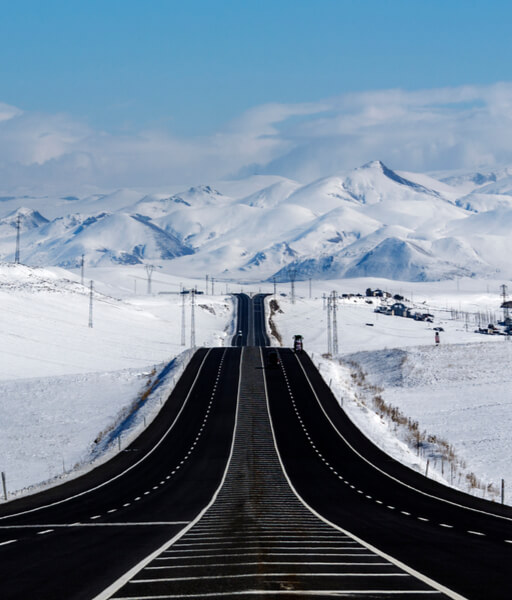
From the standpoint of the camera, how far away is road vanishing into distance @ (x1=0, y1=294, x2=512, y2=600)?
16.0 metres

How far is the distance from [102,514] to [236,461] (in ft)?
75.1

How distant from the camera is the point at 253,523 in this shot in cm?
2959

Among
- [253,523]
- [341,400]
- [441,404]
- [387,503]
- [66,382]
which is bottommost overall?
[387,503]

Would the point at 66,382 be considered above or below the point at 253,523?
above

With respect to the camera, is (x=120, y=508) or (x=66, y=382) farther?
(x=66, y=382)

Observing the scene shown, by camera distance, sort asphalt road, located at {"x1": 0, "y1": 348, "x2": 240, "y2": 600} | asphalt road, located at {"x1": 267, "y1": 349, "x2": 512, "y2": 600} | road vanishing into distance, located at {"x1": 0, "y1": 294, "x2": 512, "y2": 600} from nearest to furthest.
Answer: road vanishing into distance, located at {"x1": 0, "y1": 294, "x2": 512, "y2": 600} < asphalt road, located at {"x1": 0, "y1": 348, "x2": 240, "y2": 600} < asphalt road, located at {"x1": 267, "y1": 349, "x2": 512, "y2": 600}

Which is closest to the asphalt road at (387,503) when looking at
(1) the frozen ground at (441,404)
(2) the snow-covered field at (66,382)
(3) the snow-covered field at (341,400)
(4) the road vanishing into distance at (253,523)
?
(4) the road vanishing into distance at (253,523)

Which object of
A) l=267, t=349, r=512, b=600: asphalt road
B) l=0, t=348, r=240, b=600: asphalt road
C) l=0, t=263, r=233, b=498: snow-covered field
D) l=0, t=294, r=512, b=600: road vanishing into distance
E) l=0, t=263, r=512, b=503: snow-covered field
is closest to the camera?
l=0, t=294, r=512, b=600: road vanishing into distance

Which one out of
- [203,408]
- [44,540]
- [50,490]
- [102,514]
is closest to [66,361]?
[203,408]

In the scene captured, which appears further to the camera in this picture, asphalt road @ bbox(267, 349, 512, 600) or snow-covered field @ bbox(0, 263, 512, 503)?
snow-covered field @ bbox(0, 263, 512, 503)

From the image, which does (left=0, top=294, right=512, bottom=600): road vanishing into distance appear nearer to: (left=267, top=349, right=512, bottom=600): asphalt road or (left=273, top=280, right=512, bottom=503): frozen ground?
(left=267, top=349, right=512, bottom=600): asphalt road

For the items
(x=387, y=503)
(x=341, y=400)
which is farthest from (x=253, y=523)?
(x=341, y=400)

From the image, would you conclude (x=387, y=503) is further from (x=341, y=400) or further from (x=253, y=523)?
(x=341, y=400)

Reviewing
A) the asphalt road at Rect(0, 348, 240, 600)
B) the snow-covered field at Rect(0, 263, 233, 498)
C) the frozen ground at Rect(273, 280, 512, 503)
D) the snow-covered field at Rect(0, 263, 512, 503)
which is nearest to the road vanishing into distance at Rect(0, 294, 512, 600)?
the asphalt road at Rect(0, 348, 240, 600)
